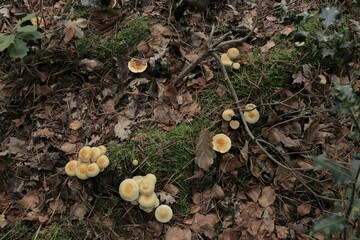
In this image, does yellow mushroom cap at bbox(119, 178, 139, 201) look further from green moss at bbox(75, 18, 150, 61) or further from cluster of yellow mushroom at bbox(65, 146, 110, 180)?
green moss at bbox(75, 18, 150, 61)

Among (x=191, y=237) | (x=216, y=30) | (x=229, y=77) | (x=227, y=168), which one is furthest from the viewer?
(x=216, y=30)

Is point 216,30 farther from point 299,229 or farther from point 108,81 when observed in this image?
point 299,229

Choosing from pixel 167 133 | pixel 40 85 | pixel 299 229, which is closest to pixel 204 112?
pixel 167 133

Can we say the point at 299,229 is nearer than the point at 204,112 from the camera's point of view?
Yes

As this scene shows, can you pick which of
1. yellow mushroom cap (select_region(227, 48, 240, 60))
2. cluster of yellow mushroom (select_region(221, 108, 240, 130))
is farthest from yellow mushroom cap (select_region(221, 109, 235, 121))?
yellow mushroom cap (select_region(227, 48, 240, 60))

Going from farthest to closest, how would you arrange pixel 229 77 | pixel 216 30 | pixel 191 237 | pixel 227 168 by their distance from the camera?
pixel 216 30 < pixel 229 77 < pixel 227 168 < pixel 191 237

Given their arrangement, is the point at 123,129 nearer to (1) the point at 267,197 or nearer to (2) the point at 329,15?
(1) the point at 267,197

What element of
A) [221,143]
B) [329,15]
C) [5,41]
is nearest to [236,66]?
[221,143]

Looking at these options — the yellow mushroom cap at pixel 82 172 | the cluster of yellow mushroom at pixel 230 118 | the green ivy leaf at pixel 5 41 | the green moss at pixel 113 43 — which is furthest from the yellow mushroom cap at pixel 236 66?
the green ivy leaf at pixel 5 41
